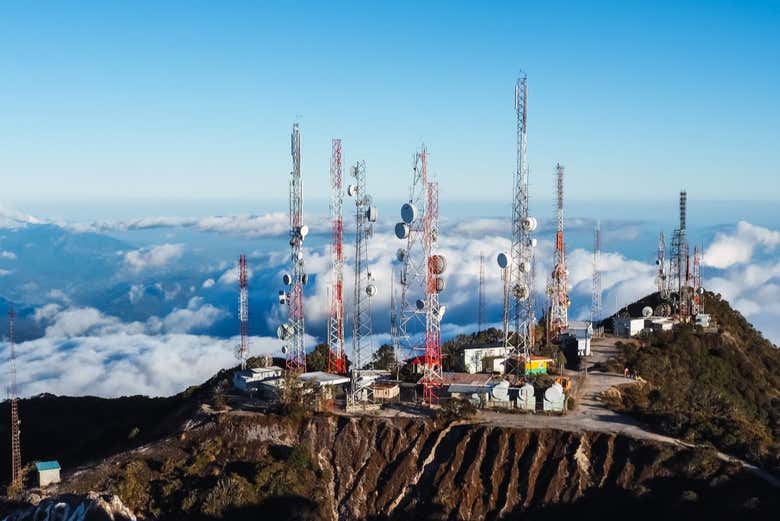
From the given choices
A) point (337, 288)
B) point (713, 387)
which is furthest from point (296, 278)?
point (713, 387)

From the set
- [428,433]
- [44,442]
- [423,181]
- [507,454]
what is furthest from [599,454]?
[44,442]

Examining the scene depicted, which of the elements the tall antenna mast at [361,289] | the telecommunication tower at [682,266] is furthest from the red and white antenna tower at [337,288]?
the telecommunication tower at [682,266]

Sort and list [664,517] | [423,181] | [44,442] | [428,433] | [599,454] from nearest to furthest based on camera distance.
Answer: [664,517] < [599,454] < [428,433] < [423,181] < [44,442]

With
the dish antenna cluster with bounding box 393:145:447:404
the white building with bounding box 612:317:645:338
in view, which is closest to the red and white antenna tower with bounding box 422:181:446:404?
the dish antenna cluster with bounding box 393:145:447:404

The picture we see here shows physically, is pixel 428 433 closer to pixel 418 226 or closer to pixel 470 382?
pixel 470 382

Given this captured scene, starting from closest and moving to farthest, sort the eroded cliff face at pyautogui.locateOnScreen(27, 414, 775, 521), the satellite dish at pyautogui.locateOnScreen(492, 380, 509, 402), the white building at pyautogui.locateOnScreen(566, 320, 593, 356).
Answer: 1. the eroded cliff face at pyautogui.locateOnScreen(27, 414, 775, 521)
2. the satellite dish at pyautogui.locateOnScreen(492, 380, 509, 402)
3. the white building at pyautogui.locateOnScreen(566, 320, 593, 356)

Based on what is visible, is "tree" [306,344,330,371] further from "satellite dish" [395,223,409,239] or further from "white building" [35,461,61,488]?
"white building" [35,461,61,488]
